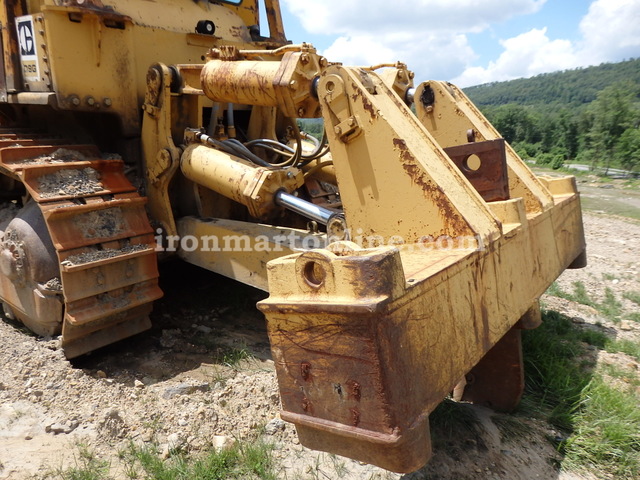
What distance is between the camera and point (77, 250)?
114 inches

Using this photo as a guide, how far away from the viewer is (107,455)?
7.89ft

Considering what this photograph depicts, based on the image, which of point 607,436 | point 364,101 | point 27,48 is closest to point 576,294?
point 607,436

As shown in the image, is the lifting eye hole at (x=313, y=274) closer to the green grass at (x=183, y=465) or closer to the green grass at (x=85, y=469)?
the green grass at (x=183, y=465)

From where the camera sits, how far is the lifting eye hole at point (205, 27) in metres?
3.95

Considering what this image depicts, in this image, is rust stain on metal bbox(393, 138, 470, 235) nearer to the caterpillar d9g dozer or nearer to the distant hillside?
Result: the caterpillar d9g dozer

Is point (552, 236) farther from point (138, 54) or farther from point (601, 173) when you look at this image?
point (601, 173)

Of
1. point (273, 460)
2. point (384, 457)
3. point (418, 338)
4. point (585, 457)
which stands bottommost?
point (585, 457)

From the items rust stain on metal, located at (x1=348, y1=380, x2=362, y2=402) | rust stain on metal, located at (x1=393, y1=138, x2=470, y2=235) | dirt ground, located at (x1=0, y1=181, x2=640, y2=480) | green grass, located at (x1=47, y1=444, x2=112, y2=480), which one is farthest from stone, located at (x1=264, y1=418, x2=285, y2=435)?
rust stain on metal, located at (x1=393, y1=138, x2=470, y2=235)

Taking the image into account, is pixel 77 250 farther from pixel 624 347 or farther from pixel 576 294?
pixel 576 294

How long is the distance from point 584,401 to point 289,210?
1.85m

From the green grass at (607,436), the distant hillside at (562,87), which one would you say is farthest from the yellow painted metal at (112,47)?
the distant hillside at (562,87)

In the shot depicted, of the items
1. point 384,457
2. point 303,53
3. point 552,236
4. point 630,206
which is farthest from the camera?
point 630,206

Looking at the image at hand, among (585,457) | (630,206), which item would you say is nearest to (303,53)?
(585,457)

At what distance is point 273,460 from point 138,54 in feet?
8.80
